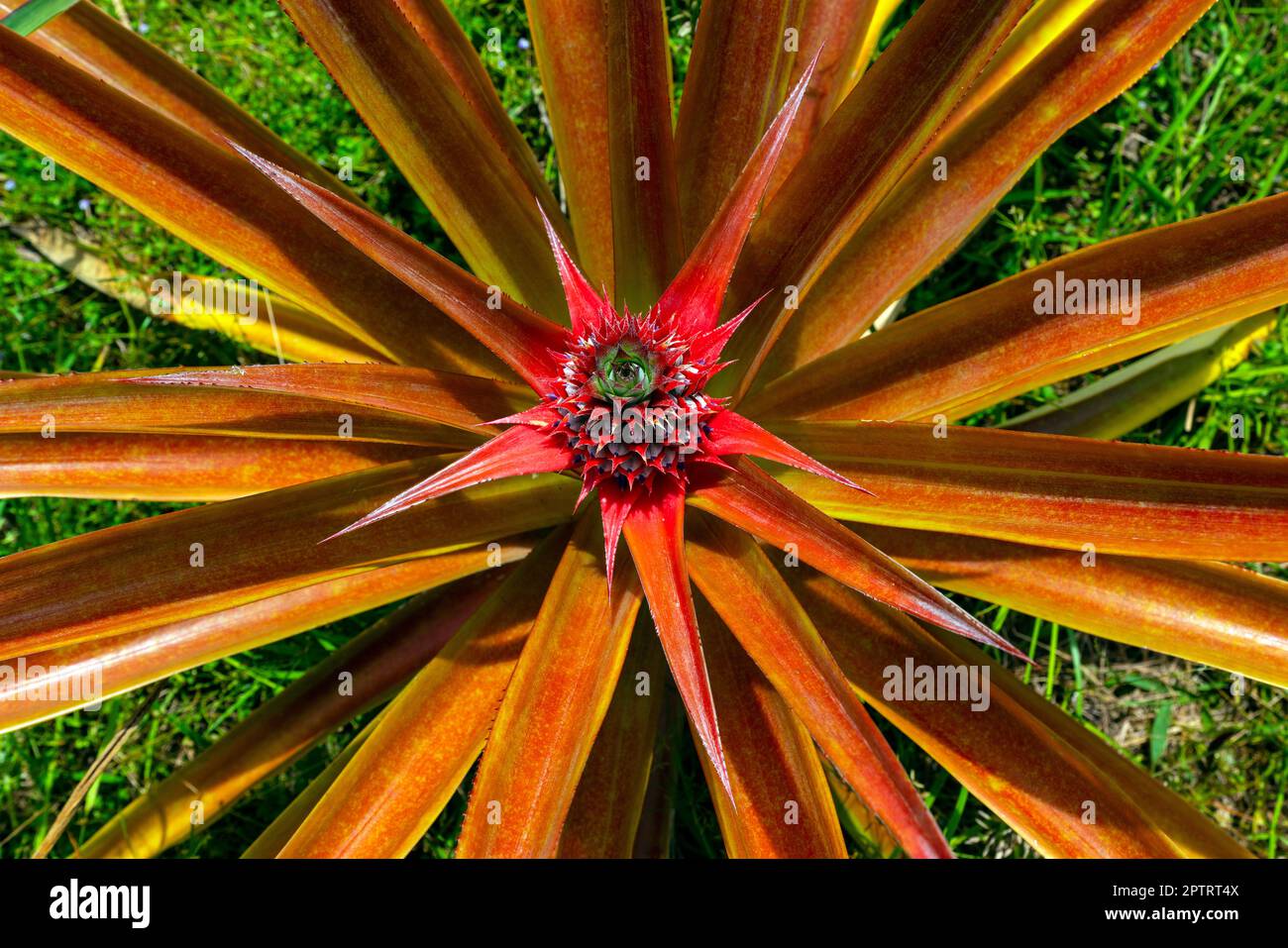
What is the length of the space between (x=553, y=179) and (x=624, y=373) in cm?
199

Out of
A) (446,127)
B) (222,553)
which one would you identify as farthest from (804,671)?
(446,127)

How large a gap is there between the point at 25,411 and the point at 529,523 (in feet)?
2.90

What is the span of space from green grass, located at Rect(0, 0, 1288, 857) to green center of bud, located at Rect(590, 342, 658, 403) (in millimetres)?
1776

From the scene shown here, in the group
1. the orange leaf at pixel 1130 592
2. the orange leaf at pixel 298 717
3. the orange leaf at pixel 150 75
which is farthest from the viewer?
the orange leaf at pixel 298 717

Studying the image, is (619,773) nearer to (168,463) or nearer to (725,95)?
(168,463)

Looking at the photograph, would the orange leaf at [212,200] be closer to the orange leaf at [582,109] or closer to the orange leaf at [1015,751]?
the orange leaf at [582,109]

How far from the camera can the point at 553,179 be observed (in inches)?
132

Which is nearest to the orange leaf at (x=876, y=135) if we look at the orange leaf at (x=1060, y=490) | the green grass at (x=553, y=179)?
the orange leaf at (x=1060, y=490)

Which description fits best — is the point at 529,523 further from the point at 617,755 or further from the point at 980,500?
the point at 980,500

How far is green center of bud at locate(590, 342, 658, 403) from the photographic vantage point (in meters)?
1.54

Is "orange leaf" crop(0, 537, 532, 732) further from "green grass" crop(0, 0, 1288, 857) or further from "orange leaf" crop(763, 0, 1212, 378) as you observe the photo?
"green grass" crop(0, 0, 1288, 857)

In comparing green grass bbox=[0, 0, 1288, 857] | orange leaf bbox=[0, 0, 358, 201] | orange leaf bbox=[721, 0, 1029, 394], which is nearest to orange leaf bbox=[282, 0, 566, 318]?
orange leaf bbox=[0, 0, 358, 201]

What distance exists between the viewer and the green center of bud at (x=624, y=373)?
154cm

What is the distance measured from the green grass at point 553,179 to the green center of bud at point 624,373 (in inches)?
69.9
